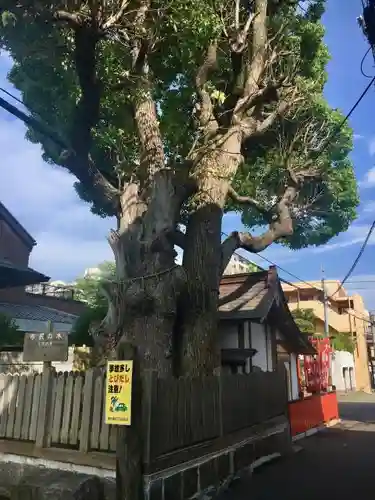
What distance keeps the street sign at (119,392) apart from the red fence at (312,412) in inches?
298

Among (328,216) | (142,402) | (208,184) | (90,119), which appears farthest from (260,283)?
(142,402)

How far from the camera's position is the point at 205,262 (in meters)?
8.51

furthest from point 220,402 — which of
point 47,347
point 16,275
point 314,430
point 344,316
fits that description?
point 344,316

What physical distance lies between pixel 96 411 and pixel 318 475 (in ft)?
14.9

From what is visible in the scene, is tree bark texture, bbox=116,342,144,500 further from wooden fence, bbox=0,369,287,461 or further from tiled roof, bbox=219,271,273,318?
tiled roof, bbox=219,271,273,318

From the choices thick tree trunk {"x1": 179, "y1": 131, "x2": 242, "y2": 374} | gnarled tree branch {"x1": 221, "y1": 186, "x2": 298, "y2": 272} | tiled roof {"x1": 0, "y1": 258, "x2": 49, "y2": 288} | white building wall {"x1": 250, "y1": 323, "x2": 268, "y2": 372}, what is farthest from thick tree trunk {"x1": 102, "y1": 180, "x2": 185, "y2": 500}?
tiled roof {"x1": 0, "y1": 258, "x2": 49, "y2": 288}

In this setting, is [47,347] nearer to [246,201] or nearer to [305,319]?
[246,201]

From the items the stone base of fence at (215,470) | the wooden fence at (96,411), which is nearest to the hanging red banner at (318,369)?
the stone base of fence at (215,470)

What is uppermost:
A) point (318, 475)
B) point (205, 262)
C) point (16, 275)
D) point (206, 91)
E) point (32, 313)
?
point (206, 91)

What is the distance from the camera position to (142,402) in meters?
5.45

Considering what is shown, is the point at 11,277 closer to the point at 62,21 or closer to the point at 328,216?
the point at 62,21

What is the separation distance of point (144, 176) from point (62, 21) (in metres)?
3.25

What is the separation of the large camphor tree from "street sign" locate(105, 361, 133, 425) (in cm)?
184

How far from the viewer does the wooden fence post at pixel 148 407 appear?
17.5 ft
